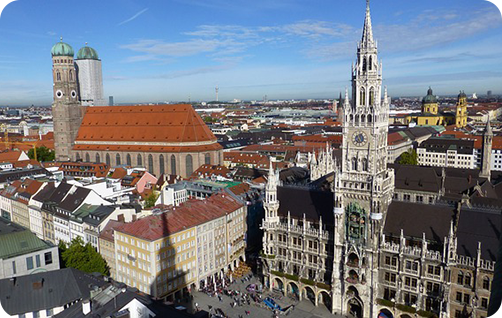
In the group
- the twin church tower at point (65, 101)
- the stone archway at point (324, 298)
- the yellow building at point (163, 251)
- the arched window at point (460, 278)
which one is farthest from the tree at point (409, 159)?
the twin church tower at point (65, 101)

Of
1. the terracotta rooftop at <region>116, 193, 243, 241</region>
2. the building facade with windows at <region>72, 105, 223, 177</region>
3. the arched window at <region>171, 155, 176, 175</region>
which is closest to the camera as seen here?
the terracotta rooftop at <region>116, 193, 243, 241</region>

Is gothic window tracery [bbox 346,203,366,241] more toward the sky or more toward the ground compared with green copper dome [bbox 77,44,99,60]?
more toward the ground

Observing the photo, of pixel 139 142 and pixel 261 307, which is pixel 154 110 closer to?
pixel 139 142

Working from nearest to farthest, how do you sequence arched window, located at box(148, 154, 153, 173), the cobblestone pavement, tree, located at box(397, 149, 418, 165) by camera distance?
the cobblestone pavement → arched window, located at box(148, 154, 153, 173) → tree, located at box(397, 149, 418, 165)

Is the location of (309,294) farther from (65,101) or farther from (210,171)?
(65,101)

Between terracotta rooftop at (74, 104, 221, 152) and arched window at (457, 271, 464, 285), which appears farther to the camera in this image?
terracotta rooftop at (74, 104, 221, 152)

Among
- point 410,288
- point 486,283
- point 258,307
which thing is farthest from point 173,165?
point 486,283

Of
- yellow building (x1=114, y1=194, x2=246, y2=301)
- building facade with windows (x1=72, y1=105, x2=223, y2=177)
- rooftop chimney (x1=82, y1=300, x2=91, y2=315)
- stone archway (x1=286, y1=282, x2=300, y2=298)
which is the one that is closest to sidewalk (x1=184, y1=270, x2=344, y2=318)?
stone archway (x1=286, y1=282, x2=300, y2=298)

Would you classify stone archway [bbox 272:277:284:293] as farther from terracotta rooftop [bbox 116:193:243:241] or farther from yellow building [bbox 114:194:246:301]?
terracotta rooftop [bbox 116:193:243:241]
